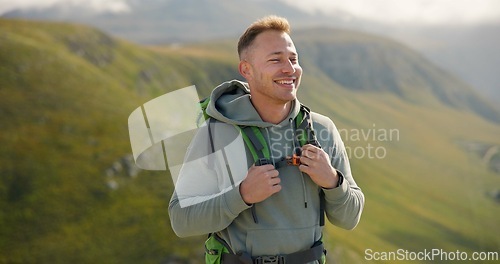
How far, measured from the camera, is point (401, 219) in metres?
137

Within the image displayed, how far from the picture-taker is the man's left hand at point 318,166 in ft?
17.4

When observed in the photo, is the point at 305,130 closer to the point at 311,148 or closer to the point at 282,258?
the point at 311,148

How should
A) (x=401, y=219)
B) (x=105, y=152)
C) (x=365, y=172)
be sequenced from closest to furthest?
(x=105, y=152) < (x=401, y=219) < (x=365, y=172)

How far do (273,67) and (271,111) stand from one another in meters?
0.49

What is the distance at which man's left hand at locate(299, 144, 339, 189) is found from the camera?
532 centimetres

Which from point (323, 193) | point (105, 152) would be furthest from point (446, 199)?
point (323, 193)

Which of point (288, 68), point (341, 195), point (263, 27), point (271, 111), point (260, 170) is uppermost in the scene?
point (263, 27)

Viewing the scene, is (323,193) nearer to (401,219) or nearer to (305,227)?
(305,227)

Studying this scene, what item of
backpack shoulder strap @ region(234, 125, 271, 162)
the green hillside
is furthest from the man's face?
the green hillside

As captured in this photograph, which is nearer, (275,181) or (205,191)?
(275,181)

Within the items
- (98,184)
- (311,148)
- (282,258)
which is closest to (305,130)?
(311,148)

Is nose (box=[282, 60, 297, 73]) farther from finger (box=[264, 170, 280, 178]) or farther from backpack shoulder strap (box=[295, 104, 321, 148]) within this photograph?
finger (box=[264, 170, 280, 178])

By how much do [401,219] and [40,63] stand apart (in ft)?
314

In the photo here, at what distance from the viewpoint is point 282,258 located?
17.8ft
